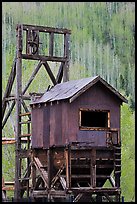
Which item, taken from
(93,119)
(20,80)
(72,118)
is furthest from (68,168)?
(20,80)

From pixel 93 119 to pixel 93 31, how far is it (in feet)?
169

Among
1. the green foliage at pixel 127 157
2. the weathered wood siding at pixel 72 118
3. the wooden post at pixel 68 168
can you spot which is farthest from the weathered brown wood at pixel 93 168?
the green foliage at pixel 127 157

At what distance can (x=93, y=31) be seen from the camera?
8331 cm

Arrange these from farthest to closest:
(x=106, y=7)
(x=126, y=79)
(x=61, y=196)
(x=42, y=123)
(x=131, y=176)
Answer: (x=106, y=7) < (x=126, y=79) < (x=131, y=176) < (x=42, y=123) < (x=61, y=196)

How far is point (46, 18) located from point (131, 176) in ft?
124

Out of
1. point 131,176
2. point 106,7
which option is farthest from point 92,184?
point 106,7

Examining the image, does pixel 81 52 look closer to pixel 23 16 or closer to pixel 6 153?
pixel 23 16

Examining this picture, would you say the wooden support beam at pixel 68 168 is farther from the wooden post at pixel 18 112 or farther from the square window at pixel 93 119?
the wooden post at pixel 18 112

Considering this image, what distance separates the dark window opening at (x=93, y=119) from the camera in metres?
31.8

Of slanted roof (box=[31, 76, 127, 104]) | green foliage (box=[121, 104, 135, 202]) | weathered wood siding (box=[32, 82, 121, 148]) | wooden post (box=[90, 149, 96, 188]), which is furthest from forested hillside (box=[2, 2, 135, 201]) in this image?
wooden post (box=[90, 149, 96, 188])

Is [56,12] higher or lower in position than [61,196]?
higher

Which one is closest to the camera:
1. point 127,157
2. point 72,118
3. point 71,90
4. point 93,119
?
point 72,118

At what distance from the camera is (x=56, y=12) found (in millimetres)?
85750

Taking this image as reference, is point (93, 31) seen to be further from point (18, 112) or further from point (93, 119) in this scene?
point (93, 119)
